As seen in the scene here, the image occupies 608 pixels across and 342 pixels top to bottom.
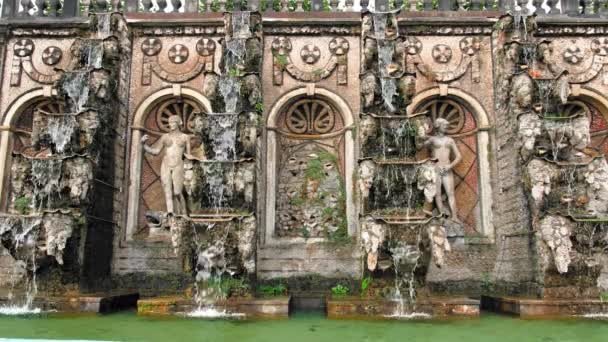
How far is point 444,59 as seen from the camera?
11914 mm

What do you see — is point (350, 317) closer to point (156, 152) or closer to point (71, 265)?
point (71, 265)

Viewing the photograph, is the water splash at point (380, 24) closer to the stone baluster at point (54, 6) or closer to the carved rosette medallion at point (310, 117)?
the carved rosette medallion at point (310, 117)

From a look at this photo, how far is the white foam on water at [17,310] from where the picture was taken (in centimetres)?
789

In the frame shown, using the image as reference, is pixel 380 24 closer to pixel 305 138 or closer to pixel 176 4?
pixel 305 138

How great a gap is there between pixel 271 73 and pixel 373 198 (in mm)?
4260

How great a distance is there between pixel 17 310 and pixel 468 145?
369 inches

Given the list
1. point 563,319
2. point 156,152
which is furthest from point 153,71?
point 563,319

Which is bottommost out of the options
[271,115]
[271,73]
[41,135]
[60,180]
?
[60,180]

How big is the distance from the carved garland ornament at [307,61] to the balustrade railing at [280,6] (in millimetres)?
989

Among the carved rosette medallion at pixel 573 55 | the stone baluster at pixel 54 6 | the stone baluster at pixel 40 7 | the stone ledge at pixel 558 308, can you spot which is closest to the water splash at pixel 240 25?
the stone baluster at pixel 54 6

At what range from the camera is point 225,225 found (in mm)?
8461

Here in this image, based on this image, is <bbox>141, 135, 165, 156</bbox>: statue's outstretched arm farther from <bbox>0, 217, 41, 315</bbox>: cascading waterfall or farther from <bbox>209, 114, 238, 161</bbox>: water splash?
<bbox>0, 217, 41, 315</bbox>: cascading waterfall

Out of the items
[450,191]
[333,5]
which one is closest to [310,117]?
[333,5]

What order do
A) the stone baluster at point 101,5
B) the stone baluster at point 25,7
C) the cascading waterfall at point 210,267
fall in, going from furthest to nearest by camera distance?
1. the stone baluster at point 101,5
2. the stone baluster at point 25,7
3. the cascading waterfall at point 210,267
